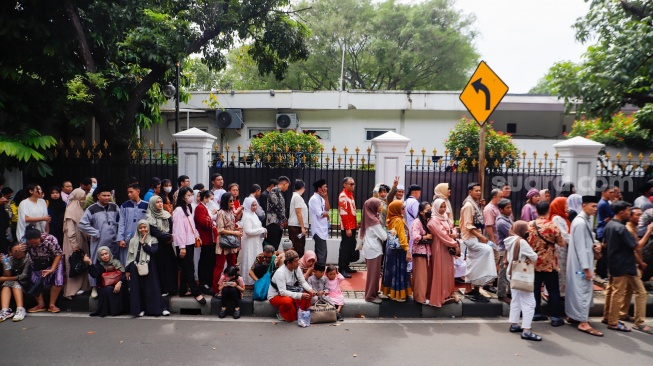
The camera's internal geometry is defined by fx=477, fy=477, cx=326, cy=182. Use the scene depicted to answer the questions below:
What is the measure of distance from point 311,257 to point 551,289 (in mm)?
3360

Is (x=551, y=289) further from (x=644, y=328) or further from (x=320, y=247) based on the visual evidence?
(x=320, y=247)

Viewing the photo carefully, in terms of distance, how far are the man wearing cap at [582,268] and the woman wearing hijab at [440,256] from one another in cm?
155

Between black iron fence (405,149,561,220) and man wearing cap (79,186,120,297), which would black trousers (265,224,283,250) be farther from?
black iron fence (405,149,561,220)

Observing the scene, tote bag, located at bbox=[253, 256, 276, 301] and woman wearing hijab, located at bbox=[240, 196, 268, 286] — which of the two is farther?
woman wearing hijab, located at bbox=[240, 196, 268, 286]

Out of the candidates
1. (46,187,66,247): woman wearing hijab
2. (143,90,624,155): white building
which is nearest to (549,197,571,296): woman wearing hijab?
(46,187,66,247): woman wearing hijab

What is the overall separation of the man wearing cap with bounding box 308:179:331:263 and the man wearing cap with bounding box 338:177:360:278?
302mm

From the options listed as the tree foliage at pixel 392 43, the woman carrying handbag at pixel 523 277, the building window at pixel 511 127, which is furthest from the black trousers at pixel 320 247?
the tree foliage at pixel 392 43

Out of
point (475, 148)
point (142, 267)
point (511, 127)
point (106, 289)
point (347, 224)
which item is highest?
point (511, 127)

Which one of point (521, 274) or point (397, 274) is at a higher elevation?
point (521, 274)

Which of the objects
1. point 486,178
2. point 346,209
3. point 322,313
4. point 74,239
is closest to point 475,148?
point 486,178

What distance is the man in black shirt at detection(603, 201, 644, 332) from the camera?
634cm

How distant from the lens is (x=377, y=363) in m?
5.23

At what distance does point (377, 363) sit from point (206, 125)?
16.1 metres

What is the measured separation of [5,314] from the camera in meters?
6.52
